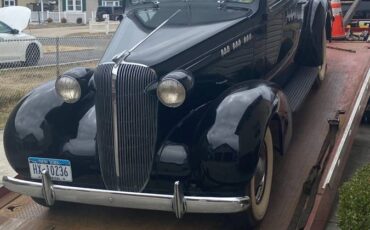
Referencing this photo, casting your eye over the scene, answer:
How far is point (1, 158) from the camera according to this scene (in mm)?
7320

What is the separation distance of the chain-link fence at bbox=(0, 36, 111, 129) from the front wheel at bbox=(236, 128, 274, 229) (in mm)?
6073

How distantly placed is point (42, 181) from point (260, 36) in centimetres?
237

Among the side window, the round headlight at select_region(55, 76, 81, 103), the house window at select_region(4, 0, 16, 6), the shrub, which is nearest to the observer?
the shrub

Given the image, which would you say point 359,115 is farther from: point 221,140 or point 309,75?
point 221,140

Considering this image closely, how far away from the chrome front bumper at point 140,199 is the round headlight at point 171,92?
584mm

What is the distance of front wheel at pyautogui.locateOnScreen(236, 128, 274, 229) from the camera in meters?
4.00

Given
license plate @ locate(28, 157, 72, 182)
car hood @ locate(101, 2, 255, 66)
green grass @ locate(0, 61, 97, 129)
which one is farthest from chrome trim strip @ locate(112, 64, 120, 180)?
green grass @ locate(0, 61, 97, 129)

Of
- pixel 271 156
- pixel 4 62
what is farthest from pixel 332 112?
pixel 4 62

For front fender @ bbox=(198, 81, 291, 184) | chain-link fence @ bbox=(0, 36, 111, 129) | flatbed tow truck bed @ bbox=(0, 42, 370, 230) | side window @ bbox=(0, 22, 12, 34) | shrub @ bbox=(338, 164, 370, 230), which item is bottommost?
chain-link fence @ bbox=(0, 36, 111, 129)

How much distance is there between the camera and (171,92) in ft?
12.7

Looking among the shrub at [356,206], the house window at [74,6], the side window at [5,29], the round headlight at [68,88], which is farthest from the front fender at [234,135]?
the house window at [74,6]

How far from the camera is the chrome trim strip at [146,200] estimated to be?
12.2ft

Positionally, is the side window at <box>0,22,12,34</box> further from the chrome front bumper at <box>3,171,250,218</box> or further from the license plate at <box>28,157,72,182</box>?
the chrome front bumper at <box>3,171,250,218</box>

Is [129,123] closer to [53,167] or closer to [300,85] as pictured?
[53,167]
